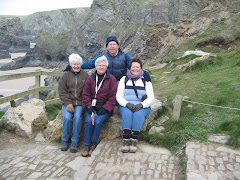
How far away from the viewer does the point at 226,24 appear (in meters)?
20.1

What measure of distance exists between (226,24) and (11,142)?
20.4m

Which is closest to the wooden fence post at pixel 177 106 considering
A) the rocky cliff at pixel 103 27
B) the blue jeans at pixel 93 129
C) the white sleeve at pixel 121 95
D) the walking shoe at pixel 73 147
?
the white sleeve at pixel 121 95

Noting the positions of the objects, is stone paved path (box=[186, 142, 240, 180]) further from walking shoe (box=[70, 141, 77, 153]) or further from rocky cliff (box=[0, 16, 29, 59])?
rocky cliff (box=[0, 16, 29, 59])

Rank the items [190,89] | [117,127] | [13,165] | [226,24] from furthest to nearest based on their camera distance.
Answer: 1. [226,24]
2. [190,89]
3. [117,127]
4. [13,165]

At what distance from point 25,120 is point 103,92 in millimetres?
2568

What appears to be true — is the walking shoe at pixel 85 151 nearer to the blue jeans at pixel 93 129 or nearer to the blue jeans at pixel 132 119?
the blue jeans at pixel 93 129

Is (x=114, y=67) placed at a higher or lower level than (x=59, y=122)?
higher

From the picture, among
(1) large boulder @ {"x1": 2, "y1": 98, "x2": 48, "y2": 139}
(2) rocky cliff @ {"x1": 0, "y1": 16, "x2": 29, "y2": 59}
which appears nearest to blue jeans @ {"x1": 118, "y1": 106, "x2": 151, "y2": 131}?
(1) large boulder @ {"x1": 2, "y1": 98, "x2": 48, "y2": 139}

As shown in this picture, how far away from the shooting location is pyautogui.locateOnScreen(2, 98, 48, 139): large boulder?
6082 mm

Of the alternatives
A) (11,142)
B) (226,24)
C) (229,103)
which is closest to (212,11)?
(226,24)

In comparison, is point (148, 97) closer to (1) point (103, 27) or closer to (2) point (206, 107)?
(2) point (206, 107)

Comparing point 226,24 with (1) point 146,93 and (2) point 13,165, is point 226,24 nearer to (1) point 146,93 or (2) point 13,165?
(1) point 146,93

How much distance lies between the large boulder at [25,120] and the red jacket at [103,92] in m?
1.92

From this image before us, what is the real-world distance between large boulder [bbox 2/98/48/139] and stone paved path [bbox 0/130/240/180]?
2.87 ft
